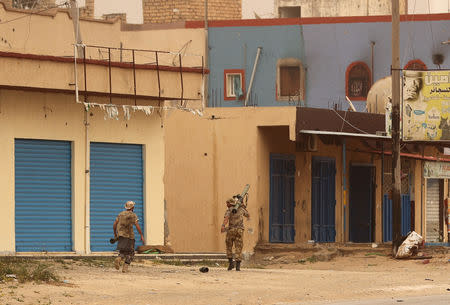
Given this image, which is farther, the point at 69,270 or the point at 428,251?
the point at 428,251

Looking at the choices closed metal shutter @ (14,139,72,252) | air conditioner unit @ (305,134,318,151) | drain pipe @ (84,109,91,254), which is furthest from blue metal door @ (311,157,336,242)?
closed metal shutter @ (14,139,72,252)

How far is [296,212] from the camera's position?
108ft

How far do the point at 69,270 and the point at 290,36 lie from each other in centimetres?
2682

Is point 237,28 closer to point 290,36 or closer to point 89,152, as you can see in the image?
point 290,36

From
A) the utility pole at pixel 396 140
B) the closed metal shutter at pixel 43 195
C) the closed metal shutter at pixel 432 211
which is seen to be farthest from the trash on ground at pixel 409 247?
the closed metal shutter at pixel 432 211

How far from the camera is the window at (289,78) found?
47.3 m

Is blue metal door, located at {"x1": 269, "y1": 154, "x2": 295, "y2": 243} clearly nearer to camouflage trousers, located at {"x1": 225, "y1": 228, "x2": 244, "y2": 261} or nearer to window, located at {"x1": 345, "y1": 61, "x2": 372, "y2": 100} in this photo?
camouflage trousers, located at {"x1": 225, "y1": 228, "x2": 244, "y2": 261}

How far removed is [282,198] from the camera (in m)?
32.4

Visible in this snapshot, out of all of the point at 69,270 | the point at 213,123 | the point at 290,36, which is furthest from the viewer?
the point at 290,36

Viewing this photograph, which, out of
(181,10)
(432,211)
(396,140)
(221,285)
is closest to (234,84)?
(181,10)

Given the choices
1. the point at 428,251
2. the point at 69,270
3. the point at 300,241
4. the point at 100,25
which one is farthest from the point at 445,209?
the point at 69,270

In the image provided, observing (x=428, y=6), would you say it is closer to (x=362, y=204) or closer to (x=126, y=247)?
(x=362, y=204)

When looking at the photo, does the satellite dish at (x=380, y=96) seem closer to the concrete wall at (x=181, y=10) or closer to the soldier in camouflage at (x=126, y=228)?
the soldier in camouflage at (x=126, y=228)

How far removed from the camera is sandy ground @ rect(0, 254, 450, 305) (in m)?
18.0
